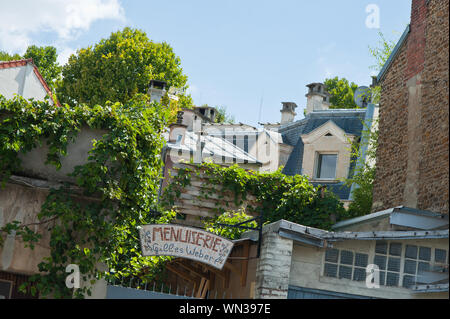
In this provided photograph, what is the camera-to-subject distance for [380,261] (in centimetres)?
1263

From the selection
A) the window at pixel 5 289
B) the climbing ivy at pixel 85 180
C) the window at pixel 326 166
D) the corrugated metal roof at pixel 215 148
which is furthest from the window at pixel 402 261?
the window at pixel 326 166

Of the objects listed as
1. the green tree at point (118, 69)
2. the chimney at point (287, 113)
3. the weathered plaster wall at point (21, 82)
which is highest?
the green tree at point (118, 69)

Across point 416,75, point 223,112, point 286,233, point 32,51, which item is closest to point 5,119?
point 286,233

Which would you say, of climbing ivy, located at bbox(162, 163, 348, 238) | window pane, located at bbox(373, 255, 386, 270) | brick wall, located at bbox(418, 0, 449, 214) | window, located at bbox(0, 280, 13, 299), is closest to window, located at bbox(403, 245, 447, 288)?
window pane, located at bbox(373, 255, 386, 270)

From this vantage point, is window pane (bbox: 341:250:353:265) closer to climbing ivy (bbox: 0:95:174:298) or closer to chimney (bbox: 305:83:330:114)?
climbing ivy (bbox: 0:95:174:298)

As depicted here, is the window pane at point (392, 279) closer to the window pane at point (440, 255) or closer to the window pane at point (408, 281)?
the window pane at point (408, 281)

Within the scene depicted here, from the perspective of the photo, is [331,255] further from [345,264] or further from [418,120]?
[418,120]

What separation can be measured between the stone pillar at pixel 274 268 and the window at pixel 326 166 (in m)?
14.2

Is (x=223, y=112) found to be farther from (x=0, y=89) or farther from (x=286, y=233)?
(x=286, y=233)

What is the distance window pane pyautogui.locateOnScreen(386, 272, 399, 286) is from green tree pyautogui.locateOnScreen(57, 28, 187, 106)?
94.6ft

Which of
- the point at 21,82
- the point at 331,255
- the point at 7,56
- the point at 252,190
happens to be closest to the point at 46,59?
the point at 7,56

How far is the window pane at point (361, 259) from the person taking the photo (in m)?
12.6

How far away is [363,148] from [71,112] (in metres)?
13.7

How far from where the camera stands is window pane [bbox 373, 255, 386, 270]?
41.3 ft
